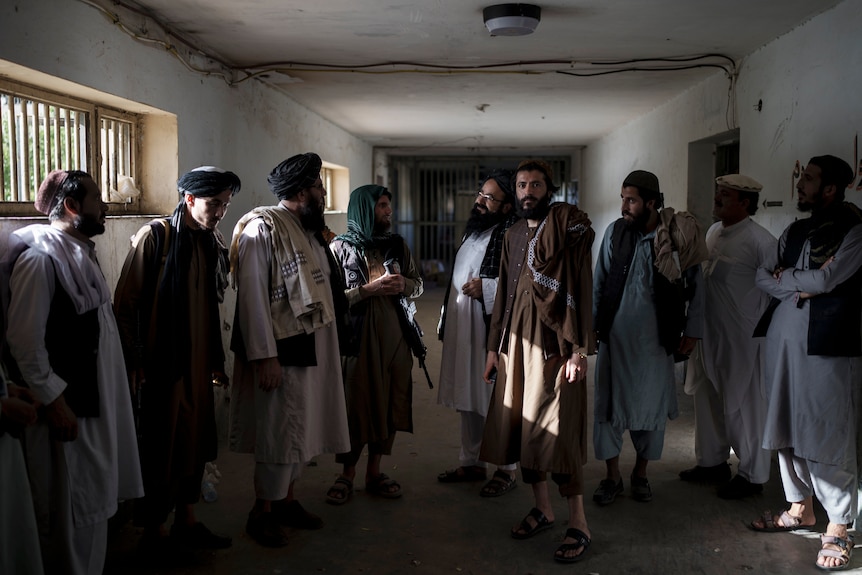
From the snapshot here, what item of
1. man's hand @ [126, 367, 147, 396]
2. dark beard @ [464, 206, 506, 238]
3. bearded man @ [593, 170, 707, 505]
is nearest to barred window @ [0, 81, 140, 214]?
man's hand @ [126, 367, 147, 396]

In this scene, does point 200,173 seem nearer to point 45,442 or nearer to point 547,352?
point 45,442

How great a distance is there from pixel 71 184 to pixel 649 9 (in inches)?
123

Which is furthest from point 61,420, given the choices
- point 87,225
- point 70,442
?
point 87,225

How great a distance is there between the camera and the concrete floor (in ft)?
10.1

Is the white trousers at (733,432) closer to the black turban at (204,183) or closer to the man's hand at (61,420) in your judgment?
the black turban at (204,183)

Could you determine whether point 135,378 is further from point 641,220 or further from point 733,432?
point 733,432

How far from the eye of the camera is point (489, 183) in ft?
12.9

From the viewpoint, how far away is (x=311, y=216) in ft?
10.8

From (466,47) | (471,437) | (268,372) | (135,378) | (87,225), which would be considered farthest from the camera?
(466,47)

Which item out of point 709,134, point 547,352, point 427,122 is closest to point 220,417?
point 547,352

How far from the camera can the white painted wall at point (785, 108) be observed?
384 cm

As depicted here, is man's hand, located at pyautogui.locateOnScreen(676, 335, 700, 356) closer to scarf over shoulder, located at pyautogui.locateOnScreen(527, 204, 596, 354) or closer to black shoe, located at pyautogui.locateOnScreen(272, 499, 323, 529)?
scarf over shoulder, located at pyautogui.locateOnScreen(527, 204, 596, 354)

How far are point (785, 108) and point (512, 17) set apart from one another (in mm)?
1918

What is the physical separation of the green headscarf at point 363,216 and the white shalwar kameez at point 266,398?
544mm
